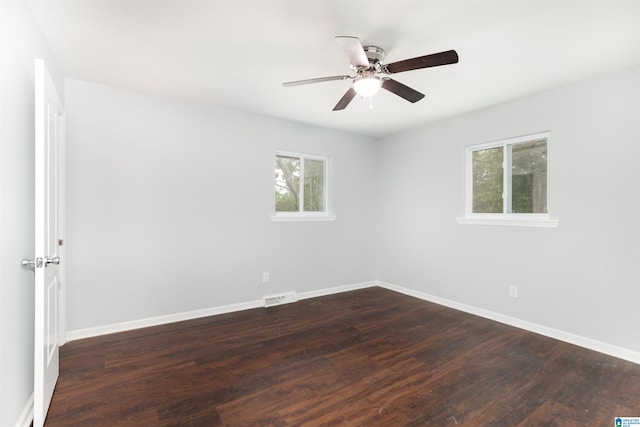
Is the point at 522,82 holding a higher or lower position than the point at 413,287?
higher

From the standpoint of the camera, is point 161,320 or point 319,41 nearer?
point 319,41

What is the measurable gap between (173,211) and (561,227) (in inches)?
154

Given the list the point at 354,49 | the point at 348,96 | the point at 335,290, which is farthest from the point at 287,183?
the point at 354,49

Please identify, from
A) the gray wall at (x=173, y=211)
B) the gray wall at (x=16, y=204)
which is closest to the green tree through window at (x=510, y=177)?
the gray wall at (x=173, y=211)

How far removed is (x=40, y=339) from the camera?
5.21 feet

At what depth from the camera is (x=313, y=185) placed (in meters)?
4.43

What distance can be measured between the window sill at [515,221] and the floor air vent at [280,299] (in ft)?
7.70

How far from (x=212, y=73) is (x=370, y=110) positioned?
180 cm

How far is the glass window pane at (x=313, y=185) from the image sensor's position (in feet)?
14.3

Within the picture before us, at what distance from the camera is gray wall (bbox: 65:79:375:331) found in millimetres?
2848

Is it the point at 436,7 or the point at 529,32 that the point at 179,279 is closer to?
the point at 436,7

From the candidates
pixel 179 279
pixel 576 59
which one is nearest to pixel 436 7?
pixel 576 59

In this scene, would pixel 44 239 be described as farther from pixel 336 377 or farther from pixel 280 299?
pixel 280 299

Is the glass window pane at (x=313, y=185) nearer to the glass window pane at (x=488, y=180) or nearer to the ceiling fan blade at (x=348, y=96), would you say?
the ceiling fan blade at (x=348, y=96)
